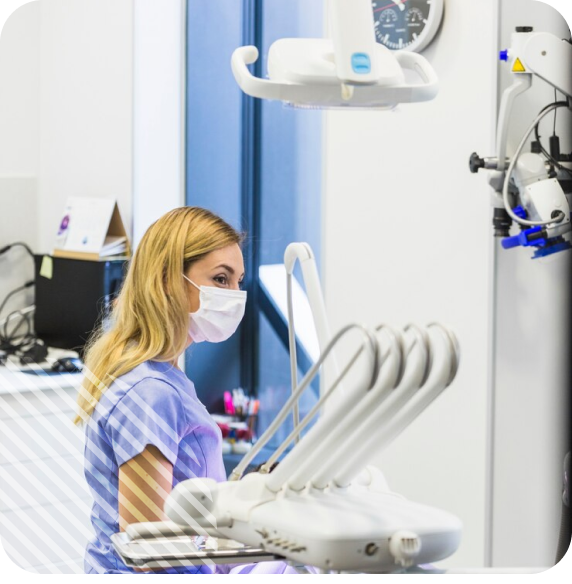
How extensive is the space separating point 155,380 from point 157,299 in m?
0.14

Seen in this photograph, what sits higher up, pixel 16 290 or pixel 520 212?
pixel 520 212

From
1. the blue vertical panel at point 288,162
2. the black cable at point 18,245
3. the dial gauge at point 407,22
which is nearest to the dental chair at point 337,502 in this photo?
the dial gauge at point 407,22

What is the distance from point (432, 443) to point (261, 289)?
3.38ft

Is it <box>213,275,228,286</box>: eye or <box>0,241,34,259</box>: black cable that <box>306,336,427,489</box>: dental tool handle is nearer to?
<box>213,275,228,286</box>: eye

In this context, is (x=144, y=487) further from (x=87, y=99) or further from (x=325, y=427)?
(x=87, y=99)

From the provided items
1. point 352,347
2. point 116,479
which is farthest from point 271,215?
point 116,479

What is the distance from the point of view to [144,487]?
1.33 meters

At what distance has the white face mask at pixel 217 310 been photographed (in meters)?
1.64

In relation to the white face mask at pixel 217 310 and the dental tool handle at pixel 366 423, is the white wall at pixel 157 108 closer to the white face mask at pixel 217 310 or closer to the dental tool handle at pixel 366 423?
the white face mask at pixel 217 310

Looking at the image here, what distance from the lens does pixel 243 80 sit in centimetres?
115

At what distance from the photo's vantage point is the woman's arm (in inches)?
51.4

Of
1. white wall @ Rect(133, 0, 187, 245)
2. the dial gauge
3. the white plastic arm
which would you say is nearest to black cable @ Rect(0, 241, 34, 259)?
white wall @ Rect(133, 0, 187, 245)

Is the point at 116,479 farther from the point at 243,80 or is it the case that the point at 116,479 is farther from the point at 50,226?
the point at 50,226

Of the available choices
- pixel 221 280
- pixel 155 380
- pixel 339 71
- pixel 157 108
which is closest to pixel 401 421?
pixel 339 71
